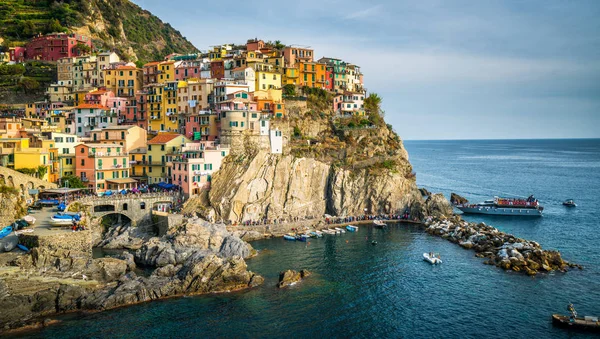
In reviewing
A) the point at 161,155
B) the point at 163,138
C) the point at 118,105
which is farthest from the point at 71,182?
the point at 118,105

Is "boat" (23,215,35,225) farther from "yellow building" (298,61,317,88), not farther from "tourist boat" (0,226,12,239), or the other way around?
"yellow building" (298,61,317,88)

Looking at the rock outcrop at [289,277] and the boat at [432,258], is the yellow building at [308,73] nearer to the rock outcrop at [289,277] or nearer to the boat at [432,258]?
the boat at [432,258]

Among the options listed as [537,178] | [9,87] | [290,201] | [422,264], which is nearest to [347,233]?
[290,201]

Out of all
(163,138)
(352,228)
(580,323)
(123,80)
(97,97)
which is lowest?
(580,323)

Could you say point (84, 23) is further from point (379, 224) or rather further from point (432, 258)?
point (432, 258)

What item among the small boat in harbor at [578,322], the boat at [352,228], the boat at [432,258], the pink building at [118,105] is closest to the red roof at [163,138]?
the pink building at [118,105]
